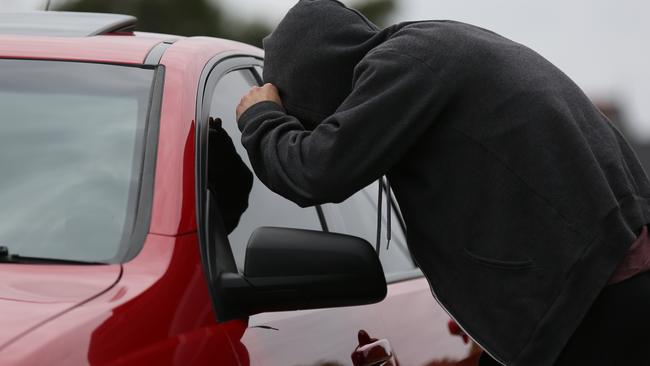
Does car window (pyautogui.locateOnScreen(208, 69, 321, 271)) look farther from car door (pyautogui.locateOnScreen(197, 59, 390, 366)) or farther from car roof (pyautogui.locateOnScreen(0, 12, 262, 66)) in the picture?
car roof (pyautogui.locateOnScreen(0, 12, 262, 66))

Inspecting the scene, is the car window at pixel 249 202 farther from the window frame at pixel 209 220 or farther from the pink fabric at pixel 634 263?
the pink fabric at pixel 634 263

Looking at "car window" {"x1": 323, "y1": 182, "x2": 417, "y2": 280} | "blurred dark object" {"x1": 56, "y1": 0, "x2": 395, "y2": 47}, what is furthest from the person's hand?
"blurred dark object" {"x1": 56, "y1": 0, "x2": 395, "y2": 47}

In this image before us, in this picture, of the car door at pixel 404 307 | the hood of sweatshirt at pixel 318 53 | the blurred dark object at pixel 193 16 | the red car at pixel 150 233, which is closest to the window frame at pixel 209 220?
the red car at pixel 150 233

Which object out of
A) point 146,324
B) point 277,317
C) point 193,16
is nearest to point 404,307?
point 277,317

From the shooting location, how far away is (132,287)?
267cm

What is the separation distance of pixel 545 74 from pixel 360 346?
2.83 ft

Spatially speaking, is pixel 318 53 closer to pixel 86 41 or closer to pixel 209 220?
pixel 209 220

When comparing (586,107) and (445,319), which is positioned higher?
(586,107)

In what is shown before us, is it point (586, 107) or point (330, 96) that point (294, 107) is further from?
point (586, 107)

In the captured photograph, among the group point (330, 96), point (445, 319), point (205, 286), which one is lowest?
point (445, 319)

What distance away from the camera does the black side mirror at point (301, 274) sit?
2842 mm

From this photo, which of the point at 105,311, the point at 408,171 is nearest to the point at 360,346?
the point at 408,171

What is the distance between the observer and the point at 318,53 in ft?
10.3

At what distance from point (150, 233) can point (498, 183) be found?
748 millimetres
